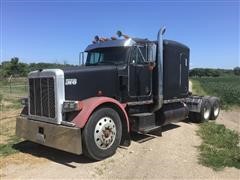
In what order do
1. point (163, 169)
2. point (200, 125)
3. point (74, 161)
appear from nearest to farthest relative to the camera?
1. point (163, 169)
2. point (74, 161)
3. point (200, 125)

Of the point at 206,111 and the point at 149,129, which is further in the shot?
the point at 206,111

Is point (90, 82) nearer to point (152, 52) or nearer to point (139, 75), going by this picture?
point (139, 75)

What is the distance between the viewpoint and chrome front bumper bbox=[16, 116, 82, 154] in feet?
21.5

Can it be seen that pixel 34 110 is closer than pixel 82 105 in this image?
No

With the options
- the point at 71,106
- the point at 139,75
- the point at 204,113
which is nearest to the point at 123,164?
the point at 71,106

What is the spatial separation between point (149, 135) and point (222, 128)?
2973 mm

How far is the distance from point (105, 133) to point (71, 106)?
1007 mm

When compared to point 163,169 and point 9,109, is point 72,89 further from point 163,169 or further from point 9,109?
point 9,109

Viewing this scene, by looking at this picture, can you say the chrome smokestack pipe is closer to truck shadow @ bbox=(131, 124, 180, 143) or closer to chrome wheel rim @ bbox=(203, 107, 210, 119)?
truck shadow @ bbox=(131, 124, 180, 143)

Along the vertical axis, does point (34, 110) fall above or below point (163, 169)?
above

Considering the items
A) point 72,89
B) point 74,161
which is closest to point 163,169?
point 74,161

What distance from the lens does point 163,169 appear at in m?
6.51

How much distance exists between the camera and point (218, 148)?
324 inches

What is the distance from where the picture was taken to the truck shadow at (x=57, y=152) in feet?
23.2
